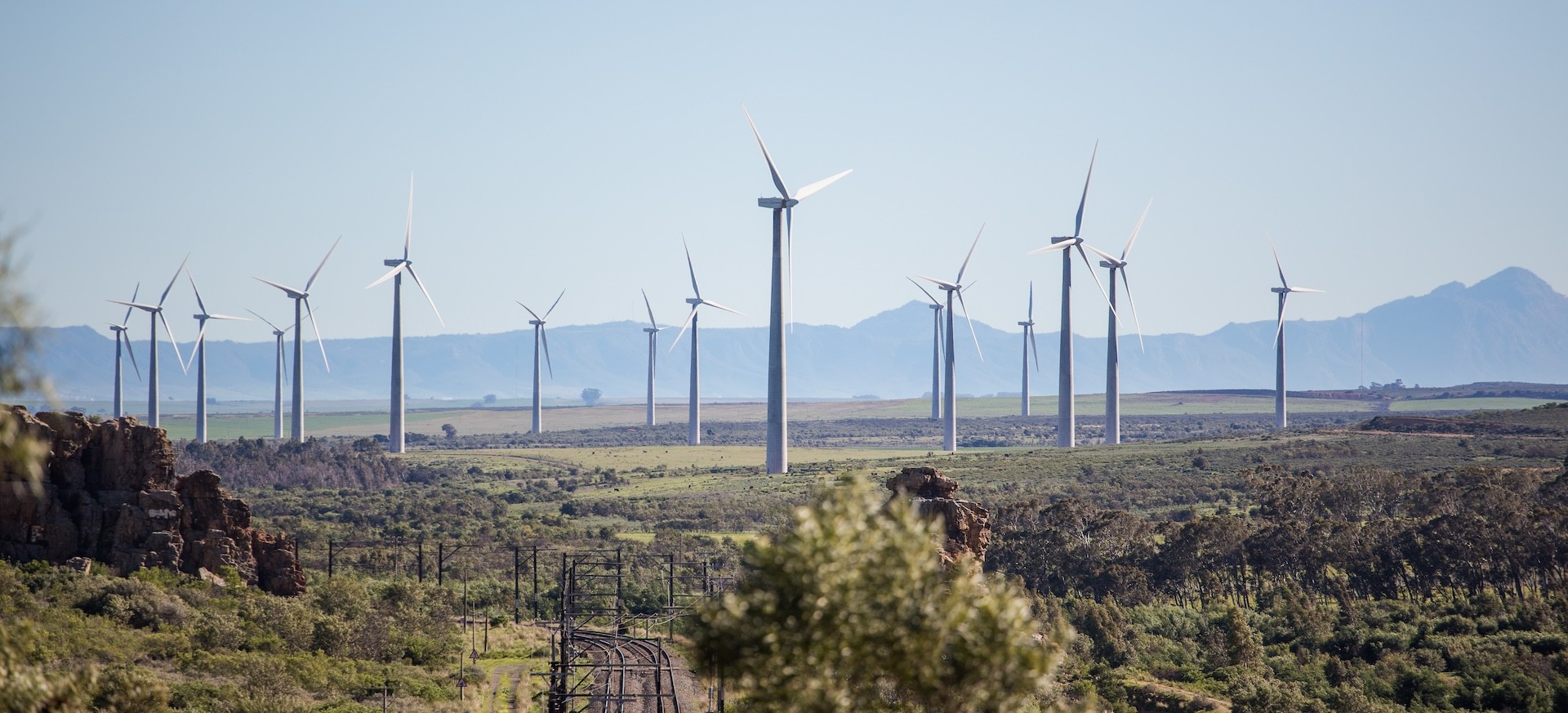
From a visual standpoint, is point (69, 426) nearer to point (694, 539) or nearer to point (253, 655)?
point (253, 655)

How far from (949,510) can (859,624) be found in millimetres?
30430

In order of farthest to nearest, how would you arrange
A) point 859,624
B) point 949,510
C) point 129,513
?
1. point 129,513
2. point 949,510
3. point 859,624

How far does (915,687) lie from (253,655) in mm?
33856

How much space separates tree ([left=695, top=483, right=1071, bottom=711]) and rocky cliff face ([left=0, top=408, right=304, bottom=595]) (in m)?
45.2

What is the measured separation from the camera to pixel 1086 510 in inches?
2992

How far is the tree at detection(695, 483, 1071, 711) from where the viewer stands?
54.3 ft

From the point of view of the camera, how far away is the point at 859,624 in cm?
1662

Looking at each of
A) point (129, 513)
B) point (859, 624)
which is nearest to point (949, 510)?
point (859, 624)

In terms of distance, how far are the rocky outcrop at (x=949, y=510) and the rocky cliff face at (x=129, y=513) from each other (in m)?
27.7

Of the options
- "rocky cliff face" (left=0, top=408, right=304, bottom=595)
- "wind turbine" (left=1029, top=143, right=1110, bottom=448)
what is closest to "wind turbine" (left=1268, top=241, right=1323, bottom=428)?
"wind turbine" (left=1029, top=143, right=1110, bottom=448)

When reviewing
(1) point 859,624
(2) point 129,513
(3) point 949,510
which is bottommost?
(2) point 129,513

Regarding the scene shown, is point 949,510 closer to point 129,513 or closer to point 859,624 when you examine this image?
point 859,624

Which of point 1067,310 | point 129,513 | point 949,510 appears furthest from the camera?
point 1067,310

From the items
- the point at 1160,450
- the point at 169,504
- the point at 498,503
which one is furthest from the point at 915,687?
the point at 1160,450
